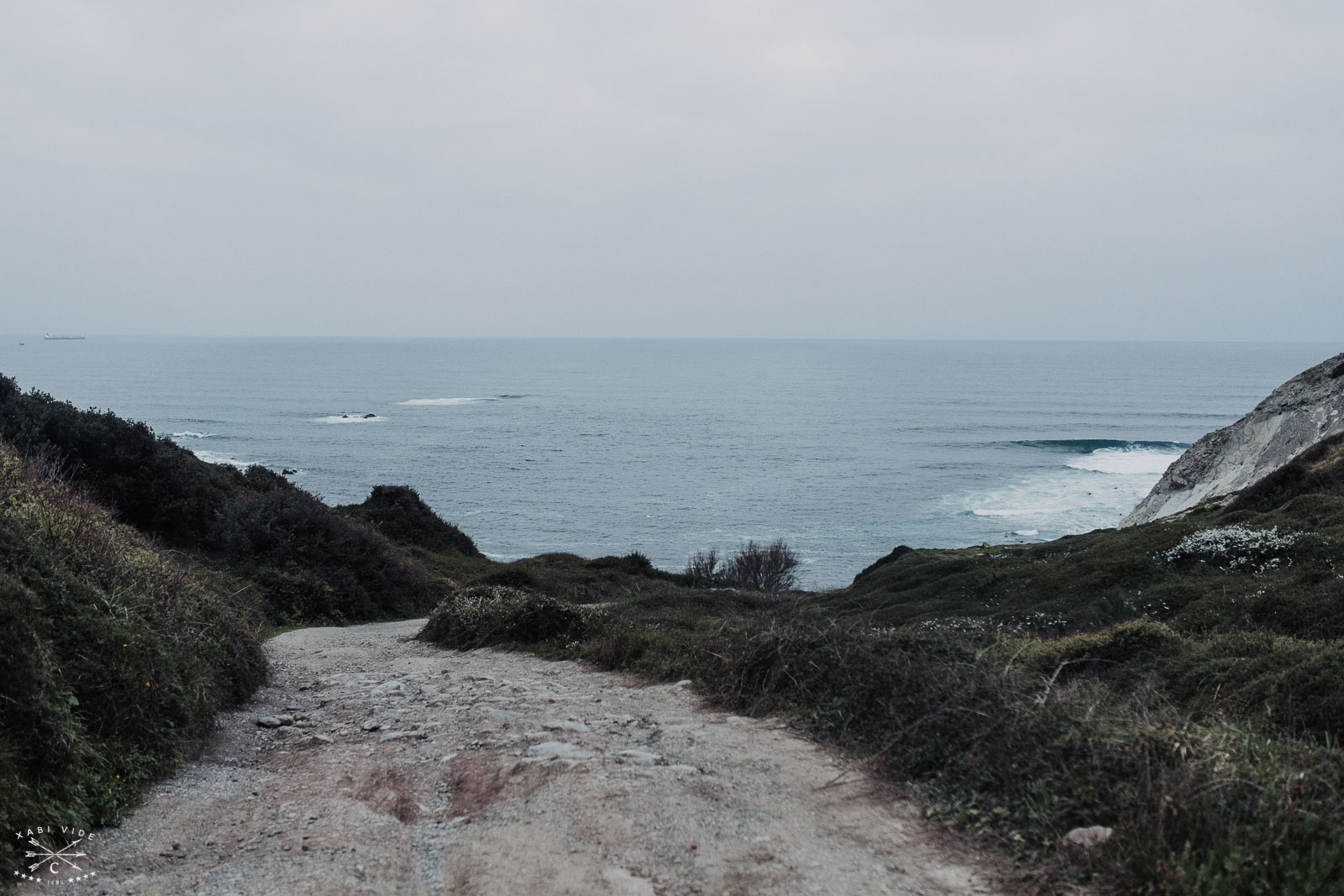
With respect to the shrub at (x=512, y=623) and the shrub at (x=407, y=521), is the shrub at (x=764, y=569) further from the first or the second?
the shrub at (x=512, y=623)

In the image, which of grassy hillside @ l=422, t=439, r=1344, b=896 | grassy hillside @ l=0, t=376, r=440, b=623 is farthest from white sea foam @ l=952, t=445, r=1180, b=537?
grassy hillside @ l=0, t=376, r=440, b=623

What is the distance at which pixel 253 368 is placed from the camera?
187 meters

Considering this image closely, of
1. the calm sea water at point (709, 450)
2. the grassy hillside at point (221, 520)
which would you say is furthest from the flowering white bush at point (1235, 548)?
the calm sea water at point (709, 450)

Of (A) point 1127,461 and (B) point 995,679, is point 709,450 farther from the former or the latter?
(B) point 995,679

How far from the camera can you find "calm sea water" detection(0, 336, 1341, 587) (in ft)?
176

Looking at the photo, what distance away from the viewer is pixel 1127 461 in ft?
250

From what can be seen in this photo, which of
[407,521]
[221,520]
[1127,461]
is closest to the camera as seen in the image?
[221,520]

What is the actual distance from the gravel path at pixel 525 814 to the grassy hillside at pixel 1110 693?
54cm

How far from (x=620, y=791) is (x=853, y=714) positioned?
225 cm

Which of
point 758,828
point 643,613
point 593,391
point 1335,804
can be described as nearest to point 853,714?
point 758,828

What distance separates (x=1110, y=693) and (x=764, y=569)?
32.0 m

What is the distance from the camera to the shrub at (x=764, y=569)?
38.2 metres

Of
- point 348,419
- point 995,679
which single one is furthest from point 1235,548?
point 348,419

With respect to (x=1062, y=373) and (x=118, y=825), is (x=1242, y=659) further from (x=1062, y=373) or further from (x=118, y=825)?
(x=1062, y=373)
